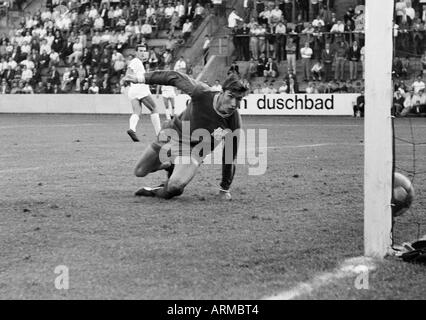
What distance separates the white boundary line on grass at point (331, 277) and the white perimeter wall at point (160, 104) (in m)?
24.4

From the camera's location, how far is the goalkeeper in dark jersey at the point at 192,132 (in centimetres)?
840

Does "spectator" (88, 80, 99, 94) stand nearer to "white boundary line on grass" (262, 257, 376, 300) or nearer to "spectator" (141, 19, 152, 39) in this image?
"spectator" (141, 19, 152, 39)

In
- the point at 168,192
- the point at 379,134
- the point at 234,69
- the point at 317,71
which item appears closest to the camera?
the point at 379,134

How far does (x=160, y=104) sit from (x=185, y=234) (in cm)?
2656

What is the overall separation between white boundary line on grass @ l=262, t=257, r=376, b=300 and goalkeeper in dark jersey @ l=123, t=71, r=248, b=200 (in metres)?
3.20

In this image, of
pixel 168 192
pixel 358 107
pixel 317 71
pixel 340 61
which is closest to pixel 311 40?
pixel 317 71

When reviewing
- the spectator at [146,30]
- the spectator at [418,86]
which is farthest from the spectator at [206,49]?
the spectator at [418,86]

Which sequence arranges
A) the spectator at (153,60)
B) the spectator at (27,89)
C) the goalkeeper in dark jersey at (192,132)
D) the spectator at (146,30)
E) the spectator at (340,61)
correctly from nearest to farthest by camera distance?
the goalkeeper in dark jersey at (192,132)
the spectator at (340,61)
the spectator at (153,60)
the spectator at (146,30)
the spectator at (27,89)

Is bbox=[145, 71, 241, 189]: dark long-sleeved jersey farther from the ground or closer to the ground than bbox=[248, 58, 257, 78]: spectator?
farther from the ground

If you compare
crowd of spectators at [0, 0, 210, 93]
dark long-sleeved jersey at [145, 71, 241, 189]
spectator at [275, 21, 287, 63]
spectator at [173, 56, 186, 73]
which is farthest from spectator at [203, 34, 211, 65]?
dark long-sleeved jersey at [145, 71, 241, 189]

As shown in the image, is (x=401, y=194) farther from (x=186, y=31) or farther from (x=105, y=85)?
(x=105, y=85)

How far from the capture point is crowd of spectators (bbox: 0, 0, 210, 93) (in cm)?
3559

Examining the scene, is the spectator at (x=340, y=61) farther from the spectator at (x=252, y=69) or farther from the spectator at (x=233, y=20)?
the spectator at (x=233, y=20)

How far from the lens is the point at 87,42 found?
3822 centimetres
